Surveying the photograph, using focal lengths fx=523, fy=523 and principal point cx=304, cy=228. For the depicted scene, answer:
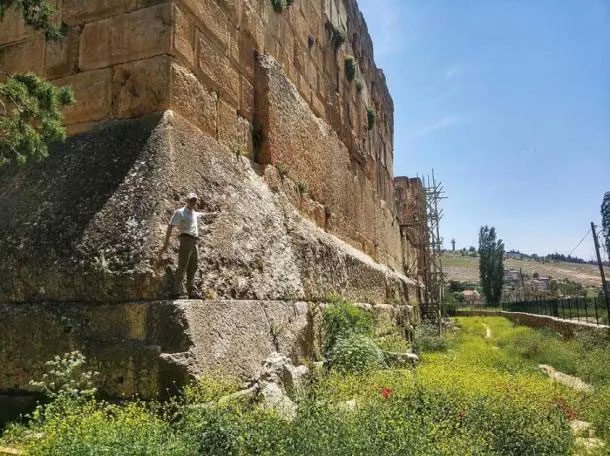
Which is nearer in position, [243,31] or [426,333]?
[243,31]

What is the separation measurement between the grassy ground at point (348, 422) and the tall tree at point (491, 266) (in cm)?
4833

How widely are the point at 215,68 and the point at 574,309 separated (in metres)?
24.8

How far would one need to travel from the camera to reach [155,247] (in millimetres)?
3674

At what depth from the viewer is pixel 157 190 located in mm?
3867

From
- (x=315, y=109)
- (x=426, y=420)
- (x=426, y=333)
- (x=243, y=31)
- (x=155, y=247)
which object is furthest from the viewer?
(x=426, y=333)

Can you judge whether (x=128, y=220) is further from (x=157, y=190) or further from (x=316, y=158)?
(x=316, y=158)

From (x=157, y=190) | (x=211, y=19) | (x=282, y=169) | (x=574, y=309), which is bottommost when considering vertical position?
(x=574, y=309)

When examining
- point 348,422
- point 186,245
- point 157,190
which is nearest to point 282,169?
point 157,190

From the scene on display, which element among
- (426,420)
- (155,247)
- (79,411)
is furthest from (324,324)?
(79,411)

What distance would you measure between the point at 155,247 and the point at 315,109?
4920mm

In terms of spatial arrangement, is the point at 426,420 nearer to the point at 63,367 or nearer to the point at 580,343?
the point at 63,367

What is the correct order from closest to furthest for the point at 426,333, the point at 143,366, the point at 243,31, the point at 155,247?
→ the point at 143,366
the point at 155,247
the point at 243,31
the point at 426,333

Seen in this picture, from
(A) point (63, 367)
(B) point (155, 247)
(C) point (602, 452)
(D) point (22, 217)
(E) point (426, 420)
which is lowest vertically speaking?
(C) point (602, 452)

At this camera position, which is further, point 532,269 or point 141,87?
point 532,269
